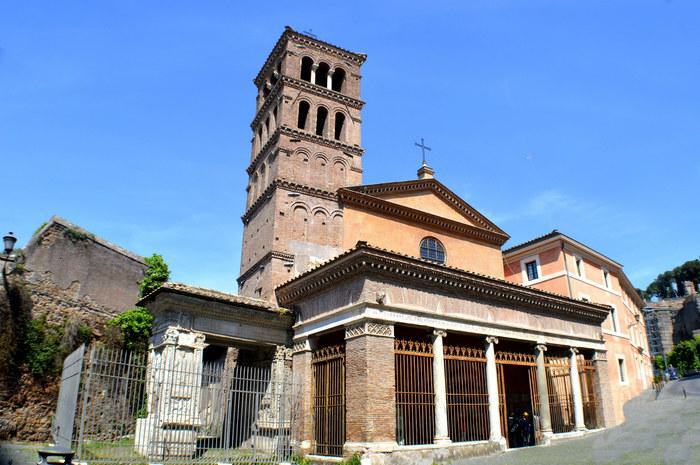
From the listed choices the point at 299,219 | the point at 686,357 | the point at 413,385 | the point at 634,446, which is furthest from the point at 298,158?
the point at 686,357

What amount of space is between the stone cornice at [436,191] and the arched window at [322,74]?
22.2 ft

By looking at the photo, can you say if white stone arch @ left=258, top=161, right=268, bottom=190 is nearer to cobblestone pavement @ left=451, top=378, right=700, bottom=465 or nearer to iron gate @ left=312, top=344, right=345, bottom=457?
iron gate @ left=312, top=344, right=345, bottom=457

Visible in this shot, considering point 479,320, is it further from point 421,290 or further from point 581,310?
point 581,310

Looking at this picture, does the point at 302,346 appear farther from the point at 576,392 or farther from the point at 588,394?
the point at 588,394

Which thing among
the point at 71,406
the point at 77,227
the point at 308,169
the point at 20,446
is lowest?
the point at 20,446

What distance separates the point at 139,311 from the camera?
66.3ft

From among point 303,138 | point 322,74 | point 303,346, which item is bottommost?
point 303,346

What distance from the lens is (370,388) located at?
1191 cm

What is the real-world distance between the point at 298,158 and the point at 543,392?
12.3 metres

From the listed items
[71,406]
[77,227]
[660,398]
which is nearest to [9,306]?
[77,227]

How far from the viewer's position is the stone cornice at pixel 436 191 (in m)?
19.9

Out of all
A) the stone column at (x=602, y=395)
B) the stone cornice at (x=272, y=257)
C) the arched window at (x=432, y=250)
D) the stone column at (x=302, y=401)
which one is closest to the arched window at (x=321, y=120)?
the stone cornice at (x=272, y=257)

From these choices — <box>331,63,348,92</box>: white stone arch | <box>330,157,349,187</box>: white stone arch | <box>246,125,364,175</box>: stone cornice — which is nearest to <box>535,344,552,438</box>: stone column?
<box>330,157,349,187</box>: white stone arch

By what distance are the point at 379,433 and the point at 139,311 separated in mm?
12438
